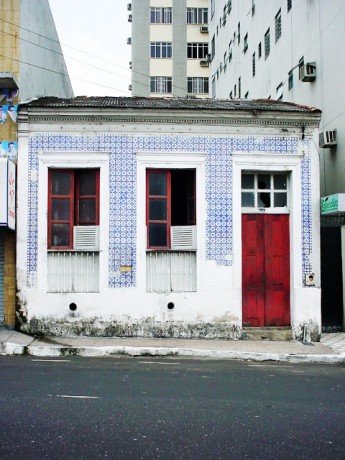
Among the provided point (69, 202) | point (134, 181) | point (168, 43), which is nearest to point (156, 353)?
point (134, 181)

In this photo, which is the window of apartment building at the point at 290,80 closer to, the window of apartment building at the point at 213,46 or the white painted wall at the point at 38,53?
the white painted wall at the point at 38,53

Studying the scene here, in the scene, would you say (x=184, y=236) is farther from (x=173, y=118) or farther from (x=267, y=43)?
(x=267, y=43)

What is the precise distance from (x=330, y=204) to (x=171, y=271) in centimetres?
355

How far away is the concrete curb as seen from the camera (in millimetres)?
10648

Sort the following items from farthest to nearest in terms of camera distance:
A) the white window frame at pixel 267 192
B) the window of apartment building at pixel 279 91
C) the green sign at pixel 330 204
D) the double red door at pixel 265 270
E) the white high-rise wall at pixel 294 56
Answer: the window of apartment building at pixel 279 91
the white high-rise wall at pixel 294 56
the white window frame at pixel 267 192
the double red door at pixel 265 270
the green sign at pixel 330 204

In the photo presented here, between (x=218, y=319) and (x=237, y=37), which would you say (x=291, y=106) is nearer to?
(x=218, y=319)

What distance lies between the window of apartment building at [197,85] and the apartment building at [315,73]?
12788 mm

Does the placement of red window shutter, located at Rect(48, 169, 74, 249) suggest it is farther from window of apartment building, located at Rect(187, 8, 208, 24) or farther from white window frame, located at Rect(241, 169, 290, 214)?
window of apartment building, located at Rect(187, 8, 208, 24)

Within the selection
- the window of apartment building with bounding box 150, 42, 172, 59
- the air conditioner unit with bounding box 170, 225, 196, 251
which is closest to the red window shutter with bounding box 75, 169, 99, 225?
the air conditioner unit with bounding box 170, 225, 196, 251

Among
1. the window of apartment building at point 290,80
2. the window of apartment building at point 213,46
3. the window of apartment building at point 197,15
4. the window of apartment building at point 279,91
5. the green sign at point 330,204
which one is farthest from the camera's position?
the window of apartment building at point 197,15

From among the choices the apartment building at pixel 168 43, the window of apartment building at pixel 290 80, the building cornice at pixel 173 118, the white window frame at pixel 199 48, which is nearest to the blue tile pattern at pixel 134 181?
the building cornice at pixel 173 118

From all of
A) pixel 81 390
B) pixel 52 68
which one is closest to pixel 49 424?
pixel 81 390

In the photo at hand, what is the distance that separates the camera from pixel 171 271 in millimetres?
12477

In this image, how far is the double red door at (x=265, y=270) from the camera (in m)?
12.7
